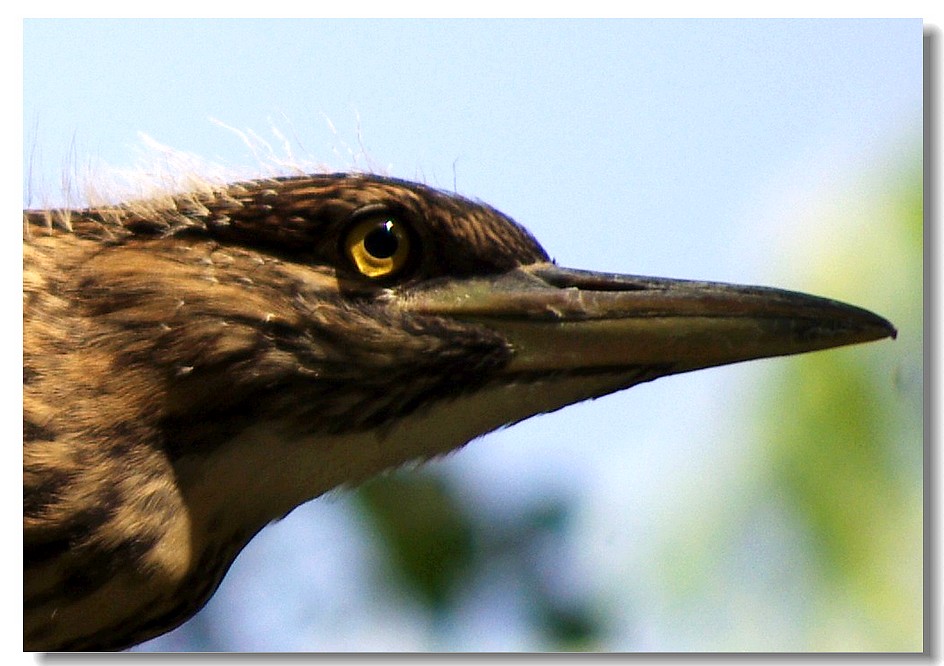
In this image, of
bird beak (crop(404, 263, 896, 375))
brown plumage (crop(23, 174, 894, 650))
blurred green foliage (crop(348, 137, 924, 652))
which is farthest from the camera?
blurred green foliage (crop(348, 137, 924, 652))

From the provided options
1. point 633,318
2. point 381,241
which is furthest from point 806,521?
point 381,241

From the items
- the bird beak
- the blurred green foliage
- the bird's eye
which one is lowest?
the blurred green foliage

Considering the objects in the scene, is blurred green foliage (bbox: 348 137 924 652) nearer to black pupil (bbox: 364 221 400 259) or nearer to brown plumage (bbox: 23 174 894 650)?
brown plumage (bbox: 23 174 894 650)

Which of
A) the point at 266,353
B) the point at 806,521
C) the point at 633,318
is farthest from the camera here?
the point at 806,521

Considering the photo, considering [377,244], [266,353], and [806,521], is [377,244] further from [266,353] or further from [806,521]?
[806,521]

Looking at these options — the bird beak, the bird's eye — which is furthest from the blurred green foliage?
the bird's eye

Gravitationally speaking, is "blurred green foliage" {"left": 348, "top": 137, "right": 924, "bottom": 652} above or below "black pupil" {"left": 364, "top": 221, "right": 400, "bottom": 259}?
below

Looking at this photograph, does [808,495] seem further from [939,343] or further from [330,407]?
[330,407]
